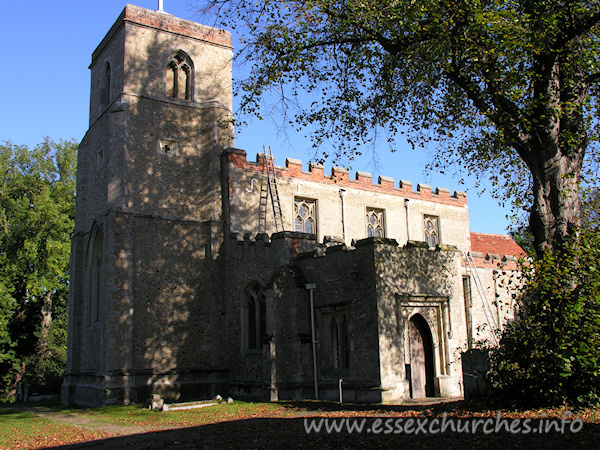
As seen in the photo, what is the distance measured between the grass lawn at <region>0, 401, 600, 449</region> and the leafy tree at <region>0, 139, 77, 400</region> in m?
12.7

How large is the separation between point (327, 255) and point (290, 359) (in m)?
3.30

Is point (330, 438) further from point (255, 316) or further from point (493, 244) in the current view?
point (493, 244)

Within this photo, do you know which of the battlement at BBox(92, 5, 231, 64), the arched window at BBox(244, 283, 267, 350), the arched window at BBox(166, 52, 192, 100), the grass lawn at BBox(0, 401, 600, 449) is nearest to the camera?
the grass lawn at BBox(0, 401, 600, 449)

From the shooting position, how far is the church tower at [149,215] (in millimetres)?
17953

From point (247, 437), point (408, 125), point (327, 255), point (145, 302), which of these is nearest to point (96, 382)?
point (145, 302)

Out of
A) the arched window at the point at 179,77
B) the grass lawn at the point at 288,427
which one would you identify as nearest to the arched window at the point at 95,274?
the grass lawn at the point at 288,427

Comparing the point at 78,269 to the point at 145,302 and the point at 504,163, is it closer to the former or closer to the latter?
the point at 145,302

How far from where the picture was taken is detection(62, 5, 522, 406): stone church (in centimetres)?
1541

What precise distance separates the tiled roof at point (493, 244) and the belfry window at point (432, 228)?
14.9 feet

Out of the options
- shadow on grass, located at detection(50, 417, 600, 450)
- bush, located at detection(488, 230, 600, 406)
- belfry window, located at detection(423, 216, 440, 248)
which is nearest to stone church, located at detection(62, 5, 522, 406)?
belfry window, located at detection(423, 216, 440, 248)

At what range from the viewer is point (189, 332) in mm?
18938

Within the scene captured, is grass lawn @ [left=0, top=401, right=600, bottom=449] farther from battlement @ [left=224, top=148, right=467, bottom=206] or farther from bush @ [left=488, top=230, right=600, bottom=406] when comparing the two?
battlement @ [left=224, top=148, right=467, bottom=206]

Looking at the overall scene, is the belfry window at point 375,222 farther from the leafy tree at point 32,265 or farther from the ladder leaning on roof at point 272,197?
the leafy tree at point 32,265

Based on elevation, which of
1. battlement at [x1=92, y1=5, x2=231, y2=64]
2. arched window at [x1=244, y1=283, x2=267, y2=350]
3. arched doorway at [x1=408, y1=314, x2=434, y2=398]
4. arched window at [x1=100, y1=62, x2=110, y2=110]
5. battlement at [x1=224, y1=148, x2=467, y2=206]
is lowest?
arched doorway at [x1=408, y1=314, x2=434, y2=398]
